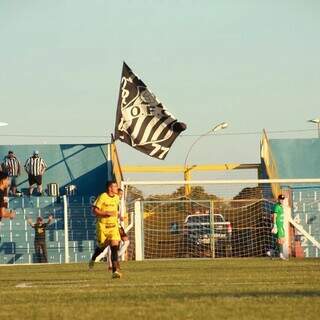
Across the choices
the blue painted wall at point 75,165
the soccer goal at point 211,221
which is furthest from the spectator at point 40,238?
the blue painted wall at point 75,165

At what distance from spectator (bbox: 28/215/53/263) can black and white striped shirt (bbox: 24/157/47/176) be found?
398 centimetres

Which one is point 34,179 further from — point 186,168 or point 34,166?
point 186,168

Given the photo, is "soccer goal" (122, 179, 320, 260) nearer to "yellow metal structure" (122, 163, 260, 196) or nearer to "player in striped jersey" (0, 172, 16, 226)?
"yellow metal structure" (122, 163, 260, 196)

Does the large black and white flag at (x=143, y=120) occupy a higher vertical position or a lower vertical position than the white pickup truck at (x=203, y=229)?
higher

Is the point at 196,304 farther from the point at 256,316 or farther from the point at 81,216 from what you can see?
the point at 81,216

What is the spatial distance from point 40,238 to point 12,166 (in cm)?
527

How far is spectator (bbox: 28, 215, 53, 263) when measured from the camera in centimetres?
3831

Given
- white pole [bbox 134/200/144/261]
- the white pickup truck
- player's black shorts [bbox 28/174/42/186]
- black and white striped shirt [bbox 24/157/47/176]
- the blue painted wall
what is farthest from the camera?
the blue painted wall

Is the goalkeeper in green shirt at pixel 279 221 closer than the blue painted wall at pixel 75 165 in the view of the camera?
Yes

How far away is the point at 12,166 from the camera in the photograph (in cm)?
4303

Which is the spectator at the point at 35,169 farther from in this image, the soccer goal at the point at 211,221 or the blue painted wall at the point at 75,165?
the soccer goal at the point at 211,221

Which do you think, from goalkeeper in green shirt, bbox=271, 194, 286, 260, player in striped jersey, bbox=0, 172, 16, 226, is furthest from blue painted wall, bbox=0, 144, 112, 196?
player in striped jersey, bbox=0, 172, 16, 226

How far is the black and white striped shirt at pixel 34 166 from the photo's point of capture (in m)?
42.6

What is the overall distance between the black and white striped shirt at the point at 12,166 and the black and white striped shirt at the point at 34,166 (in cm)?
53
